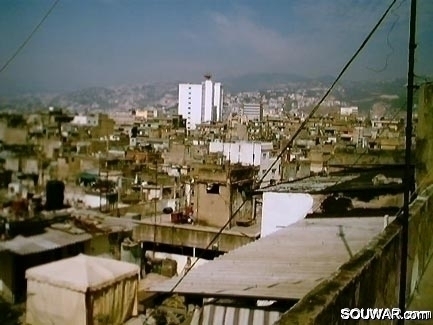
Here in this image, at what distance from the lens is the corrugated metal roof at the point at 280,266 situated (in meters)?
2.33

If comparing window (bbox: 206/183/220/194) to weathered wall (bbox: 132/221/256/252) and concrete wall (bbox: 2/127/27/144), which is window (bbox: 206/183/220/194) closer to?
weathered wall (bbox: 132/221/256/252)

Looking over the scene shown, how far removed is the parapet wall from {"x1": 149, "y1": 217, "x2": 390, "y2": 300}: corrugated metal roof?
7.1 inches

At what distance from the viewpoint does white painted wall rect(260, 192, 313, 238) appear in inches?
213

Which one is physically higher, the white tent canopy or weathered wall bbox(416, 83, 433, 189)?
weathered wall bbox(416, 83, 433, 189)

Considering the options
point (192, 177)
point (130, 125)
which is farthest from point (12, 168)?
point (192, 177)

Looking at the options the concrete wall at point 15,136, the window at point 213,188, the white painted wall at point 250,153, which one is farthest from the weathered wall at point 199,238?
the concrete wall at point 15,136

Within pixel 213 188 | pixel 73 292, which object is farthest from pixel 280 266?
pixel 213 188

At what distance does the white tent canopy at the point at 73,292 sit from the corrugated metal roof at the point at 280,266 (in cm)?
68

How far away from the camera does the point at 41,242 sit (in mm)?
1231

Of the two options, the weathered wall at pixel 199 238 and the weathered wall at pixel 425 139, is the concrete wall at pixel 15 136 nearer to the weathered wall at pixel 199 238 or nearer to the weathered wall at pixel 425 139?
→ the weathered wall at pixel 425 139

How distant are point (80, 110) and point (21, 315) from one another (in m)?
0.59

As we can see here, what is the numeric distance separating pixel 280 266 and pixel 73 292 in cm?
168

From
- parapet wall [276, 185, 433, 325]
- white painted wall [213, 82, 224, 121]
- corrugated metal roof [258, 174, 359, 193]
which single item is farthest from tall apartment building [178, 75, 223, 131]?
parapet wall [276, 185, 433, 325]

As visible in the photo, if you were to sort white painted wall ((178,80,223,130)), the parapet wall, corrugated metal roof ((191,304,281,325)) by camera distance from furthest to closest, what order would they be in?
white painted wall ((178,80,223,130)) < corrugated metal roof ((191,304,281,325)) < the parapet wall
